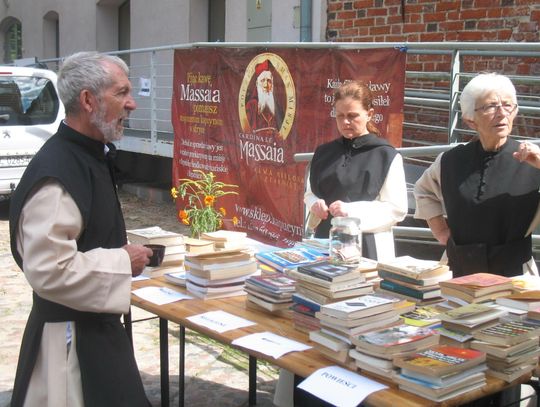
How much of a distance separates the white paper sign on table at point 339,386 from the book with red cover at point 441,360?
11 centimetres

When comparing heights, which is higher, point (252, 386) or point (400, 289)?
point (400, 289)

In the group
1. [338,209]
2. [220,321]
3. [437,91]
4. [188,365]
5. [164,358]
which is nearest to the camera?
[220,321]

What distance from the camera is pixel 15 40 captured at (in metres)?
21.2

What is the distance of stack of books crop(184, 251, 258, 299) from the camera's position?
3.23 meters

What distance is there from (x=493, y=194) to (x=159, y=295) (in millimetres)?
1519

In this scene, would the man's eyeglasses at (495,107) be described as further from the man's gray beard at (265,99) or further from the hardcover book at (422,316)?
the man's gray beard at (265,99)

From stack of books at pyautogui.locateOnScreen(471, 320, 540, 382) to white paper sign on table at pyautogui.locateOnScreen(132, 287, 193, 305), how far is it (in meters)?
1.35

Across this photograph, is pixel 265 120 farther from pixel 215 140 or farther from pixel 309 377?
pixel 309 377

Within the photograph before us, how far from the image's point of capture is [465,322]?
2432 mm

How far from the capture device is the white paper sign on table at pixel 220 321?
9.27 feet

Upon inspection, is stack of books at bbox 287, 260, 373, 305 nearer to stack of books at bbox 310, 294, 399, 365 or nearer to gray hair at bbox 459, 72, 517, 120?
stack of books at bbox 310, 294, 399, 365

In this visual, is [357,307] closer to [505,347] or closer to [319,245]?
[505,347]

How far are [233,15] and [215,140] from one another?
11.5 ft

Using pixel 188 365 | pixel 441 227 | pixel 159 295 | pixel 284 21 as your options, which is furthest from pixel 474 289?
pixel 284 21
